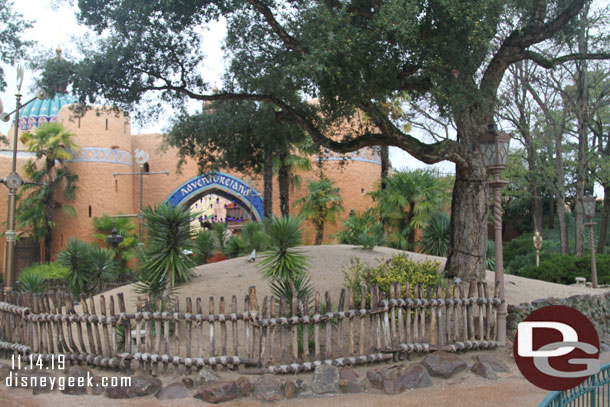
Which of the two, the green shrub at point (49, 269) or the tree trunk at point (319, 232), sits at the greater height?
the tree trunk at point (319, 232)

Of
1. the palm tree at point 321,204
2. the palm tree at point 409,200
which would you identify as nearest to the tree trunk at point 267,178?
the palm tree at point 409,200

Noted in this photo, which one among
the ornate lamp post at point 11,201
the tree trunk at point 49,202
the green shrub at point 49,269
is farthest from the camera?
the tree trunk at point 49,202

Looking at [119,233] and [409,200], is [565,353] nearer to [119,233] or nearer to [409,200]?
[409,200]

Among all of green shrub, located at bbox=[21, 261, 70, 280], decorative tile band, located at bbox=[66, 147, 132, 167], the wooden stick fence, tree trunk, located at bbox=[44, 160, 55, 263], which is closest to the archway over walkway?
decorative tile band, located at bbox=[66, 147, 132, 167]

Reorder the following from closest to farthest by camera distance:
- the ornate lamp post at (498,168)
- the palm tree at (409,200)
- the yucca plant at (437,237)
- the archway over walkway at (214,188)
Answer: the ornate lamp post at (498,168) → the yucca plant at (437,237) → the palm tree at (409,200) → the archway over walkway at (214,188)

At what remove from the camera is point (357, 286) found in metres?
9.23

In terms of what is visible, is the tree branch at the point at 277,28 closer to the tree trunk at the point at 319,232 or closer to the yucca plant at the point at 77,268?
the yucca plant at the point at 77,268

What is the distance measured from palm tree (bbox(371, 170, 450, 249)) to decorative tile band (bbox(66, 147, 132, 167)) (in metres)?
16.1

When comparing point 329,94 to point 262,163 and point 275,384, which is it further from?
point 262,163

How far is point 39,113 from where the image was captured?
3397cm

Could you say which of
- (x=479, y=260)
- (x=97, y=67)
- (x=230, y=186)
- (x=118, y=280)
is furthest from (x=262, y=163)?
(x=230, y=186)

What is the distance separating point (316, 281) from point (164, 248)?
326 centimetres

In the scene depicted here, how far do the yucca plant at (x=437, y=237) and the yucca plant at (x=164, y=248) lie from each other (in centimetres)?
853

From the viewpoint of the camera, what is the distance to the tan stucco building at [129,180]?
95.3 ft
